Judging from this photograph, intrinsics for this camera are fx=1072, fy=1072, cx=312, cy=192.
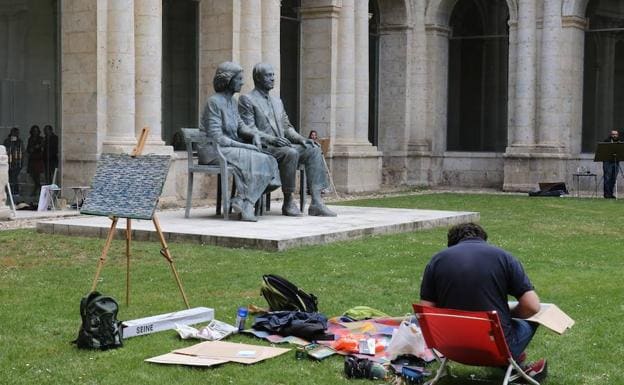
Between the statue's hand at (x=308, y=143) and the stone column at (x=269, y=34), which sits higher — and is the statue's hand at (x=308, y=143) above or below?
below

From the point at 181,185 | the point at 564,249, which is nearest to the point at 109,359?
the point at 564,249

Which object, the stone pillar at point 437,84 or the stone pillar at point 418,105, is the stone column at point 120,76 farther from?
the stone pillar at point 437,84

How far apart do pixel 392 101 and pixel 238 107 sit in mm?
13849

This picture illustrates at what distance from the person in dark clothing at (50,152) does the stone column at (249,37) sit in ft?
12.9

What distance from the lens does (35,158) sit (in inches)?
767

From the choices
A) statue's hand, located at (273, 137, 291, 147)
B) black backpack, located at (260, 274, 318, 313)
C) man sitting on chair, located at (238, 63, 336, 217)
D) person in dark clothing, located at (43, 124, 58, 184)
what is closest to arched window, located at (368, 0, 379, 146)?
person in dark clothing, located at (43, 124, 58, 184)

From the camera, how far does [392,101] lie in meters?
28.1

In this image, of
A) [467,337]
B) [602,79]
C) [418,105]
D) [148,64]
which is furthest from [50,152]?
[602,79]

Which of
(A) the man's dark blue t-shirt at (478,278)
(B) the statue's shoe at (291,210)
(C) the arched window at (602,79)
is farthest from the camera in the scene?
(C) the arched window at (602,79)

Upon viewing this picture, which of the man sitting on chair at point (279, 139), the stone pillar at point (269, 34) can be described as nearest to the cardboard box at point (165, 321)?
the man sitting on chair at point (279, 139)

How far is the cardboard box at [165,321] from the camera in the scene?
23.9ft

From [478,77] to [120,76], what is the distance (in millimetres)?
15803

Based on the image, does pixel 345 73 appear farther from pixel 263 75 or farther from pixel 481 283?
pixel 481 283

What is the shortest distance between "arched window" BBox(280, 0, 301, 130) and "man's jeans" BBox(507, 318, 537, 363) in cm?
1918
